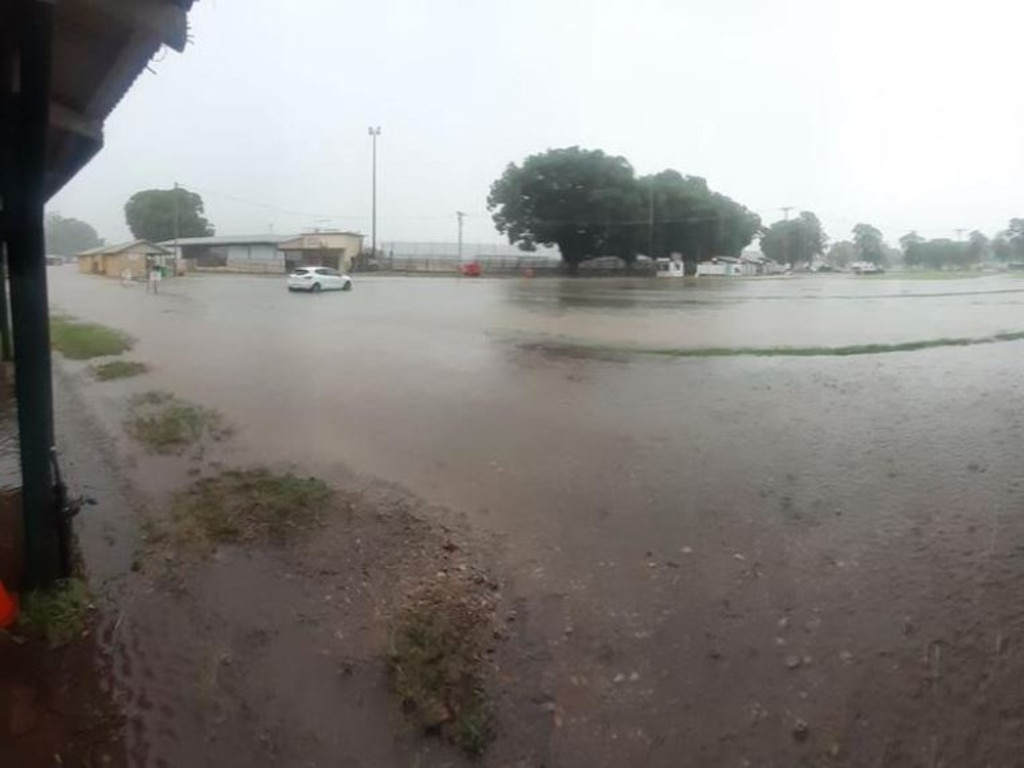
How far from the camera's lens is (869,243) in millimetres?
128875

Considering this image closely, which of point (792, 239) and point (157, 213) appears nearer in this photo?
point (157, 213)

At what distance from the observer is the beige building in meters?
66.6

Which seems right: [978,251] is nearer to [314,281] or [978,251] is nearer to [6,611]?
[314,281]

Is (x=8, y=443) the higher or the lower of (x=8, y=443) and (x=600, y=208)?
the lower

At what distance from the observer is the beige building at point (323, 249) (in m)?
66.6

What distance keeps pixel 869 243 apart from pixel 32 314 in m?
146

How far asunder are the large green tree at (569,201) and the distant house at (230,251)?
24708 millimetres

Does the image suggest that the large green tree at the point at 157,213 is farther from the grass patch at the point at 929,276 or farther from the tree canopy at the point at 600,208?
the grass patch at the point at 929,276

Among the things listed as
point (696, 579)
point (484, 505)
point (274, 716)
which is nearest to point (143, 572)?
point (274, 716)

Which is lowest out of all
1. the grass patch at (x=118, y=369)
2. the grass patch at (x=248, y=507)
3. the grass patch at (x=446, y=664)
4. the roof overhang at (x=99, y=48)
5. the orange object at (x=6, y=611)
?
the grass patch at (x=446, y=664)

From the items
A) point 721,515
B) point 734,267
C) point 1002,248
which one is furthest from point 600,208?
point 1002,248

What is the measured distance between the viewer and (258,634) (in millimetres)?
3621

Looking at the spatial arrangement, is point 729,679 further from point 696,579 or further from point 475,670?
point 475,670

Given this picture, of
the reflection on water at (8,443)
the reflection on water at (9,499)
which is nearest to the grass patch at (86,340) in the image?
the reflection on water at (8,443)
